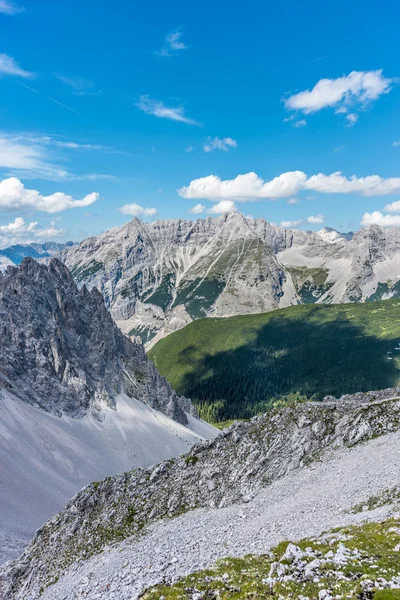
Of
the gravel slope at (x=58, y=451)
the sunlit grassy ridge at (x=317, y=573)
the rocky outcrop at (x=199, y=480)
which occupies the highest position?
the sunlit grassy ridge at (x=317, y=573)

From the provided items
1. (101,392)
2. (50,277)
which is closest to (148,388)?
(101,392)

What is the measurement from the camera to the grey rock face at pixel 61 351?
422 feet

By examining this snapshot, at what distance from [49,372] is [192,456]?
88.3 m

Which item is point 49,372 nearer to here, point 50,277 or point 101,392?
point 101,392

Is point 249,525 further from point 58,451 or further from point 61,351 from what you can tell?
point 61,351


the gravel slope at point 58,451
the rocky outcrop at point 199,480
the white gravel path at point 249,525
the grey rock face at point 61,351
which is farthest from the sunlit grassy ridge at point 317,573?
the grey rock face at point 61,351

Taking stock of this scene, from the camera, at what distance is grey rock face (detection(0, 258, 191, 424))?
12875 centimetres

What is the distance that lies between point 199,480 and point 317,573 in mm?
35789

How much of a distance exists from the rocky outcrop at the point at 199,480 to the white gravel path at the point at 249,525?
257 cm

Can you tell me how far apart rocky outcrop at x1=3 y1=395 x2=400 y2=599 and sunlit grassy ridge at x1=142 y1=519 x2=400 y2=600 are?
22760 millimetres

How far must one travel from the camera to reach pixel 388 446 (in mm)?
49500

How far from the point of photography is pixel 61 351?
14138cm

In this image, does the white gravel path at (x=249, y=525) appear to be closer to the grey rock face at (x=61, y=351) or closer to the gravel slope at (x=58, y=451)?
the gravel slope at (x=58, y=451)

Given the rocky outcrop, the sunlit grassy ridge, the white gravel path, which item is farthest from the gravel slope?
the sunlit grassy ridge
